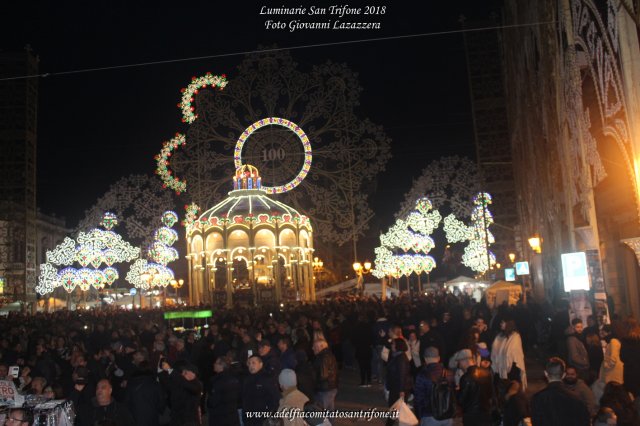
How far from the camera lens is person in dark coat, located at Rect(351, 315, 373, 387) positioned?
1564cm

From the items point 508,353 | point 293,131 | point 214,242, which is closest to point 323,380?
point 508,353

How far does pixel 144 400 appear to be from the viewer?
25.6 ft

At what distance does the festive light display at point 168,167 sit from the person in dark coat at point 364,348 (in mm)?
26577

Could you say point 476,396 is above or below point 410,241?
below

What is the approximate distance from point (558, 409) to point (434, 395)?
5.49 ft

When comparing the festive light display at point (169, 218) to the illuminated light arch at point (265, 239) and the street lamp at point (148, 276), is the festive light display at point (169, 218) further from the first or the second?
the illuminated light arch at point (265, 239)

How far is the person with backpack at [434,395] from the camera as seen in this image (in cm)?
701

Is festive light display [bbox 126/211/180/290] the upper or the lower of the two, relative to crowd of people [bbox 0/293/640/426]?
upper

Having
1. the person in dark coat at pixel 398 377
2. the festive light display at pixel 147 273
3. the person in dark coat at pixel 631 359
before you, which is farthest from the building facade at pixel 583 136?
the festive light display at pixel 147 273

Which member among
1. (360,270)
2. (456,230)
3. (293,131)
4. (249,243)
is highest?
(293,131)

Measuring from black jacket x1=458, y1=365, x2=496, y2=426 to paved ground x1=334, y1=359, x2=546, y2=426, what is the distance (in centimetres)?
356

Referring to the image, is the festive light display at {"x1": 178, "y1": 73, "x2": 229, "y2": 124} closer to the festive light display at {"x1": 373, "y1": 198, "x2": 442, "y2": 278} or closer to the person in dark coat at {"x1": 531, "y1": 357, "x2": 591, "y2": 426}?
the festive light display at {"x1": 373, "y1": 198, "x2": 442, "y2": 278}

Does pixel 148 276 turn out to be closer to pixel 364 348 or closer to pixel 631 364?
pixel 364 348

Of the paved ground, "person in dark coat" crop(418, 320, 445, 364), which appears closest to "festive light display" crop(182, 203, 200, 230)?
the paved ground
